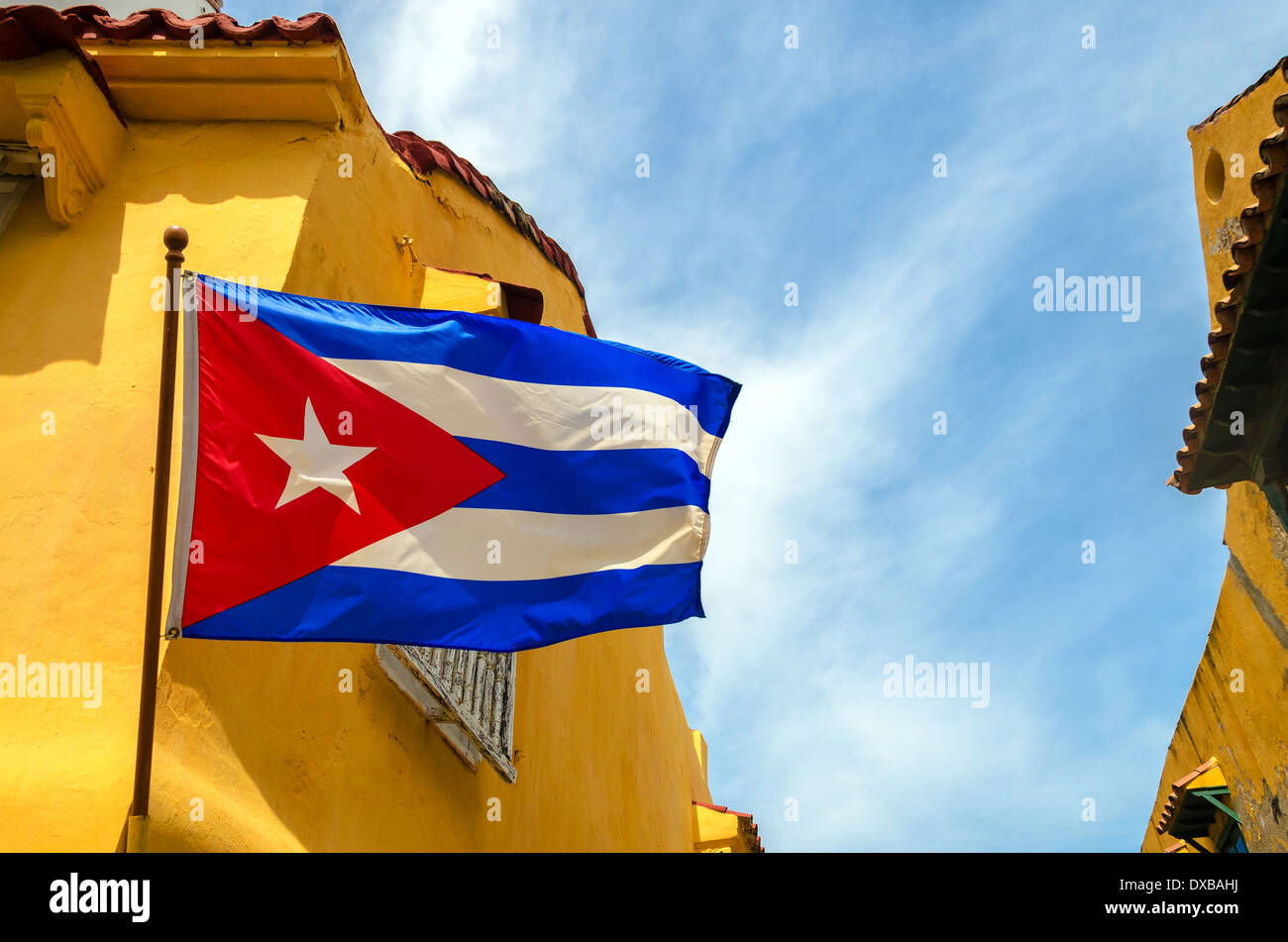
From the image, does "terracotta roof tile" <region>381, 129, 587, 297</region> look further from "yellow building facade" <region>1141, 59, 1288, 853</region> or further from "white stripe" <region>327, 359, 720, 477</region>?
"yellow building facade" <region>1141, 59, 1288, 853</region>

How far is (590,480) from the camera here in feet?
15.8

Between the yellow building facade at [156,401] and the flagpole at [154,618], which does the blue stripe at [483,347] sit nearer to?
the flagpole at [154,618]

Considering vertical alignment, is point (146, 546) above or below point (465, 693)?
above

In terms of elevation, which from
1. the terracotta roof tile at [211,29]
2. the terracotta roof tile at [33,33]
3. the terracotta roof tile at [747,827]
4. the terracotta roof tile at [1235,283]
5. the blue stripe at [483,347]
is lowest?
the terracotta roof tile at [747,827]

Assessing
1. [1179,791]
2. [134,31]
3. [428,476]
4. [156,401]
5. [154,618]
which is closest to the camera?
[154,618]

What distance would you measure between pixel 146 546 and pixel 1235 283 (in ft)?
20.8

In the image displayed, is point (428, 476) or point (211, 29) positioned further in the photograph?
point (211, 29)

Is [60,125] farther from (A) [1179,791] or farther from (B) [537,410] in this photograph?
(A) [1179,791]

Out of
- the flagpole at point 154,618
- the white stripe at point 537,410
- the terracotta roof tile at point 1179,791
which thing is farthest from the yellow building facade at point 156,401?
the terracotta roof tile at point 1179,791

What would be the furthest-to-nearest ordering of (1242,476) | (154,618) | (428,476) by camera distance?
1. (1242,476)
2. (428,476)
3. (154,618)

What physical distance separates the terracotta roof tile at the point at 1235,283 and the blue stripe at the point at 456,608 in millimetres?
4116

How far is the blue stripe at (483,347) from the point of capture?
4.14 m

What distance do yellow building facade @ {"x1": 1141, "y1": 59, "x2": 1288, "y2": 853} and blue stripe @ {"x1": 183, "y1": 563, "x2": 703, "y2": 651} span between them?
4.35 meters

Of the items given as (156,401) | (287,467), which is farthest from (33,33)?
(287,467)
